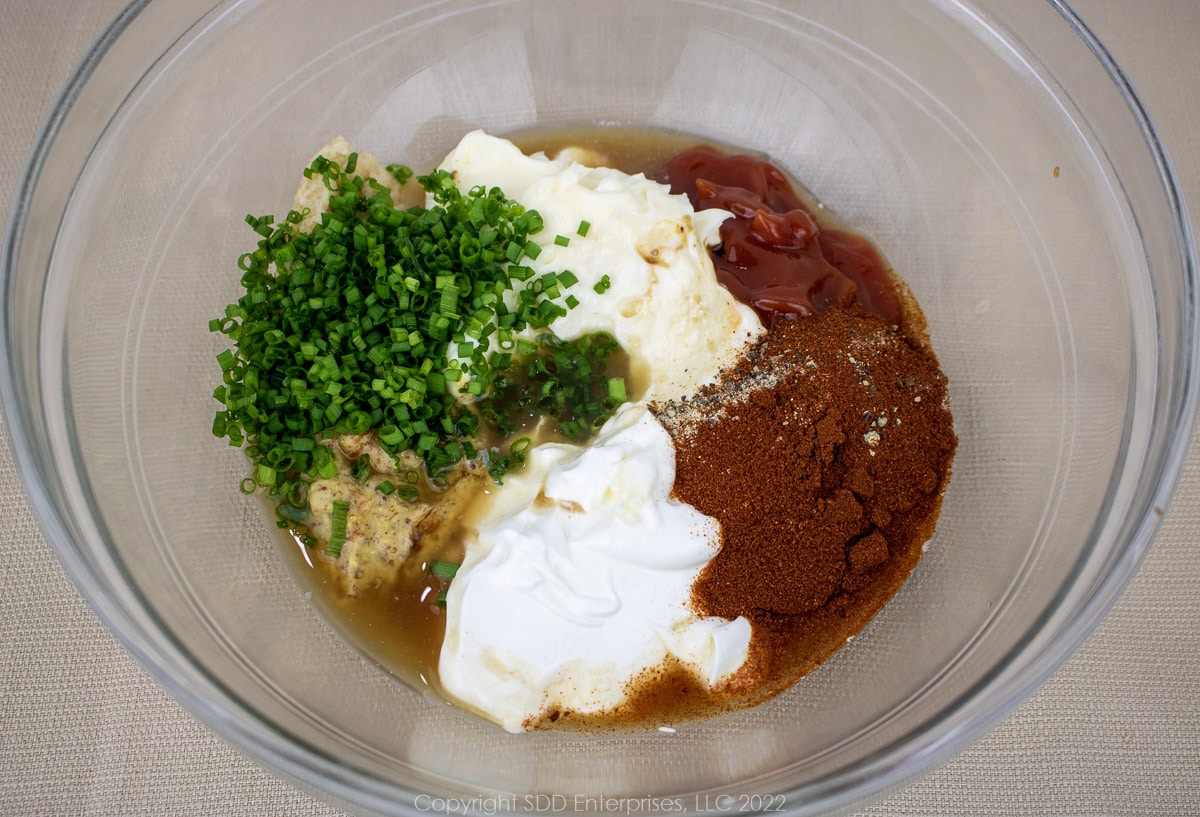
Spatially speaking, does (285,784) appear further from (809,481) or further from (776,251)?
(776,251)

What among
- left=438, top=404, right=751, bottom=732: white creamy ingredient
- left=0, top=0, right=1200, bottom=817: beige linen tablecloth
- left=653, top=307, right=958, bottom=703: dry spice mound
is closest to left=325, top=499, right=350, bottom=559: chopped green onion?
left=438, top=404, right=751, bottom=732: white creamy ingredient

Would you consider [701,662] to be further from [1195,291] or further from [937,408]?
[1195,291]

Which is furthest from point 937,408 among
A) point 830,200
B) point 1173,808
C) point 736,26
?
point 736,26

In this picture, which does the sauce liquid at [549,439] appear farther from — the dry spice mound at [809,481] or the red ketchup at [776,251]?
the dry spice mound at [809,481]

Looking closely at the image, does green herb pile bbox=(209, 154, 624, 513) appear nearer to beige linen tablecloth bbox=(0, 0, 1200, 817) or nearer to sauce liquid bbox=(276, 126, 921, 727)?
sauce liquid bbox=(276, 126, 921, 727)

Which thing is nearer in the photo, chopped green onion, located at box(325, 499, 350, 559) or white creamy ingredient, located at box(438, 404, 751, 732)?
white creamy ingredient, located at box(438, 404, 751, 732)
